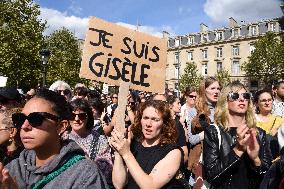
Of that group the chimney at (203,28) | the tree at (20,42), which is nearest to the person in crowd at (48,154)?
the tree at (20,42)

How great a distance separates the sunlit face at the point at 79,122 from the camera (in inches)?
160

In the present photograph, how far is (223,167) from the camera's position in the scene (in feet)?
10.2

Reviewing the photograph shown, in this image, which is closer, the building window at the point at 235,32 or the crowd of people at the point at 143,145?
the crowd of people at the point at 143,145

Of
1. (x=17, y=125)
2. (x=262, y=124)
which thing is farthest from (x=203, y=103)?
(x=17, y=125)

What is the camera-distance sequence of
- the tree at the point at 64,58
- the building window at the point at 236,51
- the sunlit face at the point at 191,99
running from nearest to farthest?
the sunlit face at the point at 191,99, the tree at the point at 64,58, the building window at the point at 236,51

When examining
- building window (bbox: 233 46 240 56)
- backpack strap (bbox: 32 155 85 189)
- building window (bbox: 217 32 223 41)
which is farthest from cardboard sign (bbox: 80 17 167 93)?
building window (bbox: 217 32 223 41)

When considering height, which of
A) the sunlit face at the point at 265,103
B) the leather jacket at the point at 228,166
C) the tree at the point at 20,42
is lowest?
the leather jacket at the point at 228,166

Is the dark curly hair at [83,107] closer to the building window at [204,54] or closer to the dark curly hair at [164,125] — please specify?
the dark curly hair at [164,125]

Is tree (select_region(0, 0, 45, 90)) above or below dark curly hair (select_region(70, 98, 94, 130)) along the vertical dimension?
above

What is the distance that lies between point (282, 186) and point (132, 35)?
193 cm

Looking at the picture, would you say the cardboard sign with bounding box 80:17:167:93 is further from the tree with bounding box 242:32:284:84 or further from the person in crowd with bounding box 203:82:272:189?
the tree with bounding box 242:32:284:84

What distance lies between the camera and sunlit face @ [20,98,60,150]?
85.0 inches

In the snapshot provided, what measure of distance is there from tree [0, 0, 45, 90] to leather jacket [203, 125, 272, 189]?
23914 millimetres

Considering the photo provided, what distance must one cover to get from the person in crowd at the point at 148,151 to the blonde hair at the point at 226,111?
0.45 m
